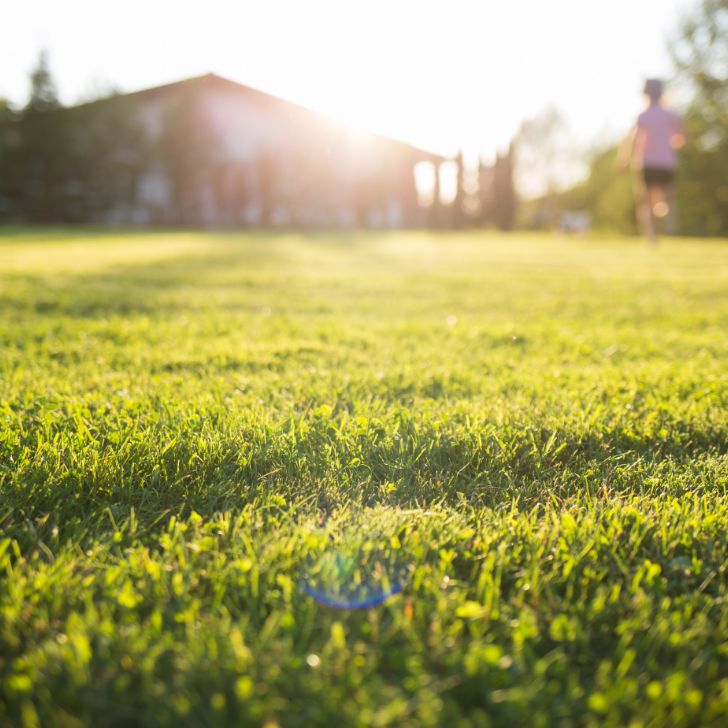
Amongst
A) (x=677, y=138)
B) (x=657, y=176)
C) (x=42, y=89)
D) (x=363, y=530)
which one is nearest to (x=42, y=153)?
(x=42, y=89)

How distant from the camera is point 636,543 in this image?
4.89 feet

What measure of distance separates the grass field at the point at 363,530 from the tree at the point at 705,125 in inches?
1433

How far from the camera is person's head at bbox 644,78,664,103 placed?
431 inches

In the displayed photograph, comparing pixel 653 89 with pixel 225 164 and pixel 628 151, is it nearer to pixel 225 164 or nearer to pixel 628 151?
pixel 628 151

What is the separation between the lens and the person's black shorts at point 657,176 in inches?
427

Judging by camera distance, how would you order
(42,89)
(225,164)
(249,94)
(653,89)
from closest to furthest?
(653,89) < (42,89) < (225,164) < (249,94)

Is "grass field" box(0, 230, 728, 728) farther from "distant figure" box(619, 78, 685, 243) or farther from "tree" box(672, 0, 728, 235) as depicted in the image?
"tree" box(672, 0, 728, 235)

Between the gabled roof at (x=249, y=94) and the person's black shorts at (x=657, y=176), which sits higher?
the gabled roof at (x=249, y=94)

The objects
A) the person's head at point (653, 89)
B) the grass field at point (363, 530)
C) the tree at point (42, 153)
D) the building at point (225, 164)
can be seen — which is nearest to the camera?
the grass field at point (363, 530)

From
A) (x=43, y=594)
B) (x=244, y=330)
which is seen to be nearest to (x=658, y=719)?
(x=43, y=594)

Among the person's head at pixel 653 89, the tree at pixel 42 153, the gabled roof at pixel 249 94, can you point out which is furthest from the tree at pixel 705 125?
the tree at pixel 42 153

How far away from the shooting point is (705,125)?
33969 mm

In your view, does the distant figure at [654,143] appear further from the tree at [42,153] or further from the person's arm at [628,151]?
the tree at [42,153]

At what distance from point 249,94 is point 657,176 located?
26699mm
